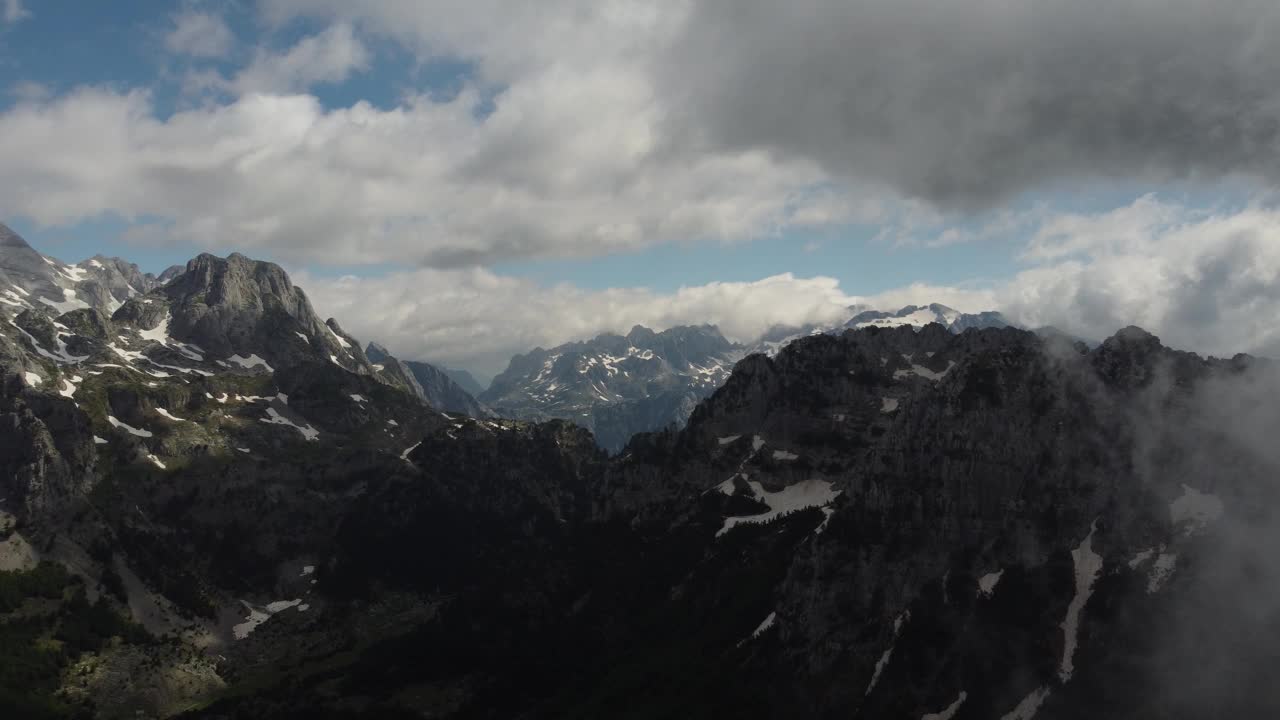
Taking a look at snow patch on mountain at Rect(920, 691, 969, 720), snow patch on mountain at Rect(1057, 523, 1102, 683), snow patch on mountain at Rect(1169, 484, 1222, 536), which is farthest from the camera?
snow patch on mountain at Rect(1169, 484, 1222, 536)

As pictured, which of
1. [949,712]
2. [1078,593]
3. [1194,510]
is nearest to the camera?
[949,712]

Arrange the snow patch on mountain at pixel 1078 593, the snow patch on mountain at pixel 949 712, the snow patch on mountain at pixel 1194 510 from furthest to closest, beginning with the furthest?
1. the snow patch on mountain at pixel 1194 510
2. the snow patch on mountain at pixel 1078 593
3. the snow patch on mountain at pixel 949 712

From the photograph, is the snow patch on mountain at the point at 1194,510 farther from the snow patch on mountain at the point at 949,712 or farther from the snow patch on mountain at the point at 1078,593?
the snow patch on mountain at the point at 949,712

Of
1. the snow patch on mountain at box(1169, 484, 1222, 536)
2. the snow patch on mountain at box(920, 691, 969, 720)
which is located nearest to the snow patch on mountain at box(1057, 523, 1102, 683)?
the snow patch on mountain at box(1169, 484, 1222, 536)

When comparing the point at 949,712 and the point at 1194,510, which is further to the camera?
the point at 1194,510

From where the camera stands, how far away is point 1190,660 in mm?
157750

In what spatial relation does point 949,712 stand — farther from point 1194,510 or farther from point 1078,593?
point 1194,510

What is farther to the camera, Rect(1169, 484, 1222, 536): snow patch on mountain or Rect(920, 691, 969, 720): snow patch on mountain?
Rect(1169, 484, 1222, 536): snow patch on mountain

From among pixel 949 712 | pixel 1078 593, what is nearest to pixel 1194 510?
pixel 1078 593

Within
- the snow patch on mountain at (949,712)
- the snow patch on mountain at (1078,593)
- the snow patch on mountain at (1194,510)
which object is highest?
the snow patch on mountain at (1194,510)

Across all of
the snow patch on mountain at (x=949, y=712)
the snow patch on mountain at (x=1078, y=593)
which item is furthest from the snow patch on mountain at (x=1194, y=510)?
the snow patch on mountain at (x=949, y=712)

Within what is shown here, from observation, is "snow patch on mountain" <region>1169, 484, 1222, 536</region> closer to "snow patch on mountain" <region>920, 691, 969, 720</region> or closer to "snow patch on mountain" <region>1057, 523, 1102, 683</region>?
"snow patch on mountain" <region>1057, 523, 1102, 683</region>

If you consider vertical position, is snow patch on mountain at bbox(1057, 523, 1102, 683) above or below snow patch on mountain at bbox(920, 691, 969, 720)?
above

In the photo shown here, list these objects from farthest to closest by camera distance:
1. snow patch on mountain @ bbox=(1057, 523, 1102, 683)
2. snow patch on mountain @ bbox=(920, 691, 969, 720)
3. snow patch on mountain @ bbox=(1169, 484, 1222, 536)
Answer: snow patch on mountain @ bbox=(1169, 484, 1222, 536) < snow patch on mountain @ bbox=(1057, 523, 1102, 683) < snow patch on mountain @ bbox=(920, 691, 969, 720)
